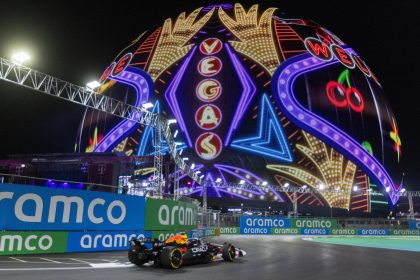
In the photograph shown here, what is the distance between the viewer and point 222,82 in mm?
71875

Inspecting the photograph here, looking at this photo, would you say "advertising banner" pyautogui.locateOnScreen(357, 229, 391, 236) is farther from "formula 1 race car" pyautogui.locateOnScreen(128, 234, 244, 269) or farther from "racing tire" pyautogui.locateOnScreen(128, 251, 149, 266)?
"racing tire" pyautogui.locateOnScreen(128, 251, 149, 266)

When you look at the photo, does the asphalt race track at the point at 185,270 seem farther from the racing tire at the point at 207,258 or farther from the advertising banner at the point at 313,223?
the advertising banner at the point at 313,223

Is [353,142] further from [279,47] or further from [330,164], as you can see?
[279,47]

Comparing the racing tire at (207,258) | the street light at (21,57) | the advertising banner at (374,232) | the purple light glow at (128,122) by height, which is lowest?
the advertising banner at (374,232)

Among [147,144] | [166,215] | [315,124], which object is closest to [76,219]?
[166,215]

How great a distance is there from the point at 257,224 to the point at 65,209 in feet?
105

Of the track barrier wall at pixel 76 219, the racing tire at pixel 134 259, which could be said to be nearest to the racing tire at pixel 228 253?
the racing tire at pixel 134 259

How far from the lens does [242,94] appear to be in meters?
70.3

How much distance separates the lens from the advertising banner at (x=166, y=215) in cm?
1920

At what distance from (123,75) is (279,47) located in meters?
32.5

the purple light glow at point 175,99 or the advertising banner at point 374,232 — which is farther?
the purple light glow at point 175,99

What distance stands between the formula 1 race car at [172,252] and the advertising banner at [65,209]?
4211 millimetres

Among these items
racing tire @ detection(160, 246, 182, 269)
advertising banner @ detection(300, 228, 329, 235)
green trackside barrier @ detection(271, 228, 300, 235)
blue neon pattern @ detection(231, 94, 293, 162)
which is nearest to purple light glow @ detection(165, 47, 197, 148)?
blue neon pattern @ detection(231, 94, 293, 162)

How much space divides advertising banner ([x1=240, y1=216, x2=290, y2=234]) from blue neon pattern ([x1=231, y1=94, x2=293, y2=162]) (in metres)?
21.6
